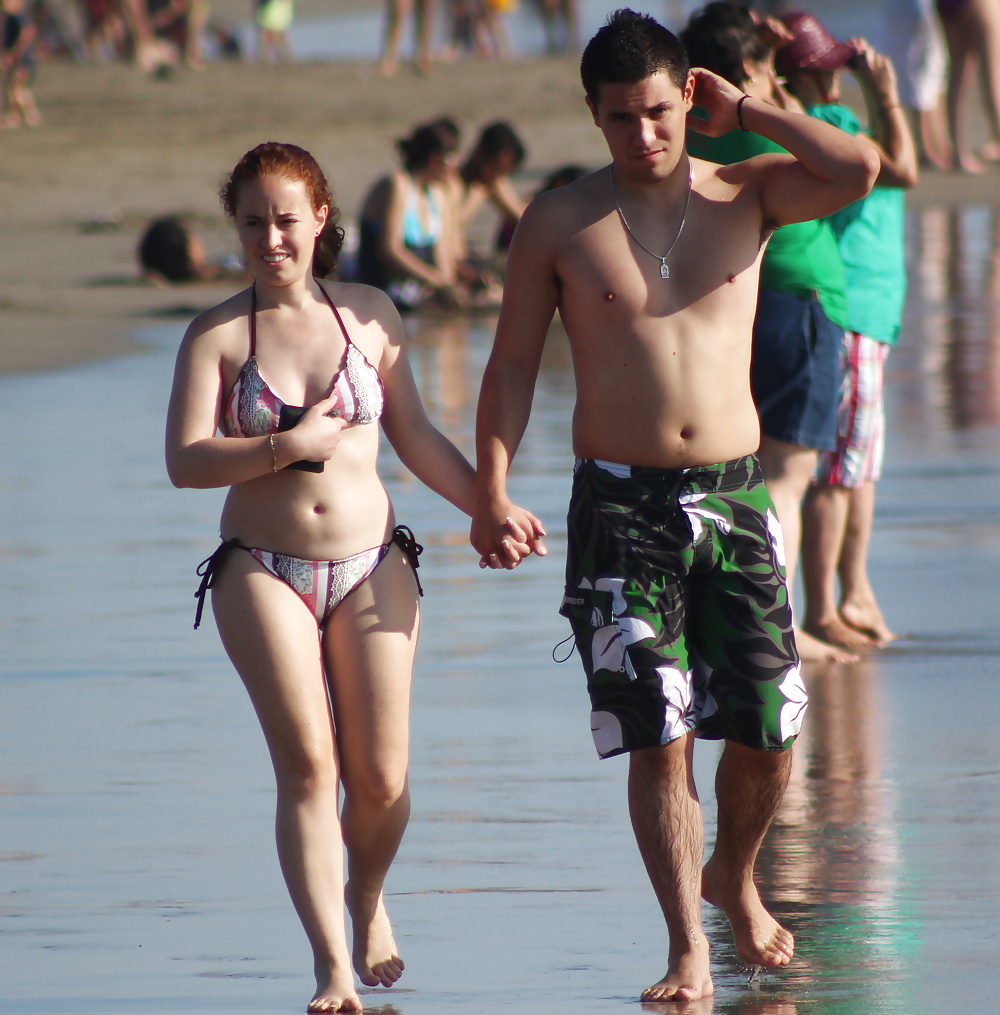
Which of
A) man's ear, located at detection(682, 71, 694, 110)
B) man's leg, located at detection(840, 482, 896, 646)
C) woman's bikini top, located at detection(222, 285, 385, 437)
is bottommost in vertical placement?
man's leg, located at detection(840, 482, 896, 646)

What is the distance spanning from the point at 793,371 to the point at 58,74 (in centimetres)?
2677

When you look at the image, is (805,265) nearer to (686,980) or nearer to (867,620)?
(867,620)

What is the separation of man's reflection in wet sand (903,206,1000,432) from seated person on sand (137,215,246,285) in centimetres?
543

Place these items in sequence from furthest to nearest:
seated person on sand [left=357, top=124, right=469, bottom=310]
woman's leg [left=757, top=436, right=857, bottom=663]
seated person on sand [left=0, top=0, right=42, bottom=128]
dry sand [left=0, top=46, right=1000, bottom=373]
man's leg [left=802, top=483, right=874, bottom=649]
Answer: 1. seated person on sand [left=0, top=0, right=42, bottom=128]
2. dry sand [left=0, top=46, right=1000, bottom=373]
3. seated person on sand [left=357, top=124, right=469, bottom=310]
4. man's leg [left=802, top=483, right=874, bottom=649]
5. woman's leg [left=757, top=436, right=857, bottom=663]

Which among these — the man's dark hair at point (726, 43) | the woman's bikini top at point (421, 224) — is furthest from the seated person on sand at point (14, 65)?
the man's dark hair at point (726, 43)

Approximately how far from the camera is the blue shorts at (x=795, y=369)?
6375mm

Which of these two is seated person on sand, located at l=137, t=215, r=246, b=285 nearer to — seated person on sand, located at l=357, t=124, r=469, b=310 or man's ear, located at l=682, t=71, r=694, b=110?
seated person on sand, located at l=357, t=124, r=469, b=310

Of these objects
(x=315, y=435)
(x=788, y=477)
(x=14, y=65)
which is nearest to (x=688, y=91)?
(x=315, y=435)

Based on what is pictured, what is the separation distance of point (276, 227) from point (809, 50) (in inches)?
114

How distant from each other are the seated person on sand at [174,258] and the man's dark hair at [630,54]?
40.6ft

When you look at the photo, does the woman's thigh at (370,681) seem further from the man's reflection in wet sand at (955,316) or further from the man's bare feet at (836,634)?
the man's reflection in wet sand at (955,316)

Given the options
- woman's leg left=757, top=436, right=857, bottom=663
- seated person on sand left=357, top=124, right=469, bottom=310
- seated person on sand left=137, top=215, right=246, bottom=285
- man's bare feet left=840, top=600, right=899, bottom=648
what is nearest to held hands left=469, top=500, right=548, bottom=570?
woman's leg left=757, top=436, right=857, bottom=663

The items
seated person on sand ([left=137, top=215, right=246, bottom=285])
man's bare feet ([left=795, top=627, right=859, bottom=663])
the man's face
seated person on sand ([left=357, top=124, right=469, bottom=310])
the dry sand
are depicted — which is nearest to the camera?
the man's face

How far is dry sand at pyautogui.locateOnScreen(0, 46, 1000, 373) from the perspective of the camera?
1612cm
